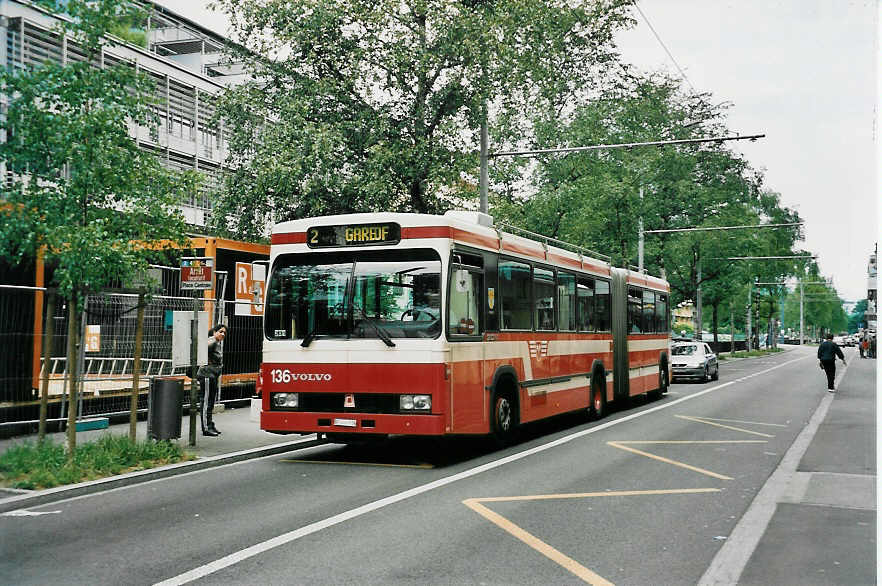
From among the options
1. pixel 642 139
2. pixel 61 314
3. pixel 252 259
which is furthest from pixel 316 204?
pixel 642 139

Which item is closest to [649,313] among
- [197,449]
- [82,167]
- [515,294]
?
[515,294]

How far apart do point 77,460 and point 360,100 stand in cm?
1441

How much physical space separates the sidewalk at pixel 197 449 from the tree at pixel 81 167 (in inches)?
35.4

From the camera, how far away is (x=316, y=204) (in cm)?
2164

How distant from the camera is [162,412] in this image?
11859 millimetres

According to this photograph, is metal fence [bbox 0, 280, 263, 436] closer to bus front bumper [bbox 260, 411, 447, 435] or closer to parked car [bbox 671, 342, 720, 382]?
bus front bumper [bbox 260, 411, 447, 435]

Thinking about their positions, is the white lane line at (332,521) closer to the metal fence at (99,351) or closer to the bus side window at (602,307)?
the bus side window at (602,307)

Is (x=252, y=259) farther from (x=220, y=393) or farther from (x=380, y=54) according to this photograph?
(x=380, y=54)

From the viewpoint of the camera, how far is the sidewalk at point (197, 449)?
8961 mm

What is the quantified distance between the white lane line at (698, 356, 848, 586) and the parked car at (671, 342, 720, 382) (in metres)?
20.7

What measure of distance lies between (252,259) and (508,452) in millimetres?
8562

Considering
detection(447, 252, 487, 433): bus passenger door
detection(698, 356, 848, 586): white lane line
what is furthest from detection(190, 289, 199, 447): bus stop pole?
detection(698, 356, 848, 586): white lane line

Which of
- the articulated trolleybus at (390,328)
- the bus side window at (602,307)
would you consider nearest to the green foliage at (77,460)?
the articulated trolleybus at (390,328)

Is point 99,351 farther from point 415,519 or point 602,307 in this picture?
point 602,307
